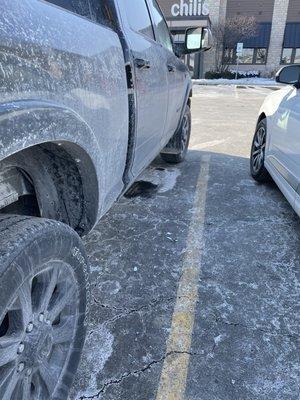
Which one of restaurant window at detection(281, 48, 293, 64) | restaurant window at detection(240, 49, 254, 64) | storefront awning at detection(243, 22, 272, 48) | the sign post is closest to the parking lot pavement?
the sign post

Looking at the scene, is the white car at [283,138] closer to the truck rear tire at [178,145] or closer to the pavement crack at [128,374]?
the truck rear tire at [178,145]

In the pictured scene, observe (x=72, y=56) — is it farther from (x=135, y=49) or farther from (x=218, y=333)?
(x=218, y=333)

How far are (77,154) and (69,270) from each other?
516 millimetres

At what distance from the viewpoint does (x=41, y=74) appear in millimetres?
1313

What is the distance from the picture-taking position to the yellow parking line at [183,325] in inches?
76.2

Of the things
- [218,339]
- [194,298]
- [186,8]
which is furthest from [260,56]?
[218,339]

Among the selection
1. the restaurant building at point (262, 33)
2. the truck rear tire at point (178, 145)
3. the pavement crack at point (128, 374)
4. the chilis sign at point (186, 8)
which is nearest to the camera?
→ the pavement crack at point (128, 374)

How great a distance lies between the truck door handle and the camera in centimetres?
239

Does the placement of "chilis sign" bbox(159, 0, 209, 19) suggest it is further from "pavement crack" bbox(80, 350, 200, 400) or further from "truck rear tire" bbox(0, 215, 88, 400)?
"truck rear tire" bbox(0, 215, 88, 400)

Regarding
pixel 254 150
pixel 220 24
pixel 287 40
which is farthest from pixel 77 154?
pixel 287 40

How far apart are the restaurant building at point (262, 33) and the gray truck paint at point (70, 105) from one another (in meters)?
28.5


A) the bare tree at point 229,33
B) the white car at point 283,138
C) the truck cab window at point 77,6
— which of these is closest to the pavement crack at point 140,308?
the white car at point 283,138

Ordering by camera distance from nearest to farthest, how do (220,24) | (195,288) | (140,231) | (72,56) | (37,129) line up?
(37,129), (72,56), (195,288), (140,231), (220,24)

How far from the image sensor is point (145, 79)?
8.48ft
